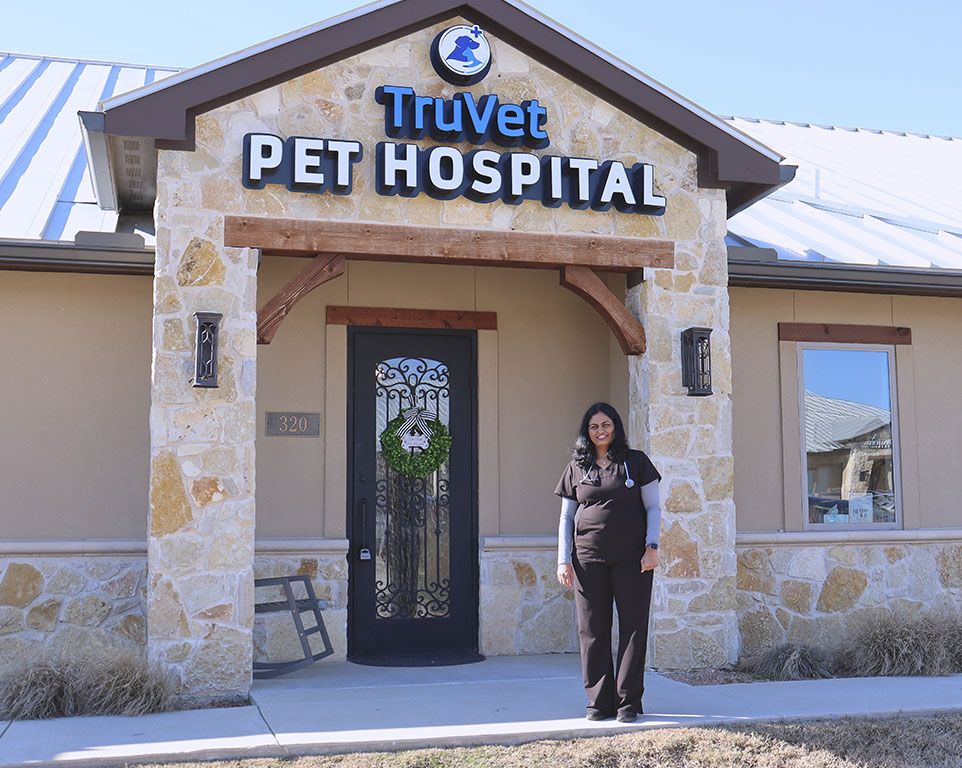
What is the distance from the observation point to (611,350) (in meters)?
9.88

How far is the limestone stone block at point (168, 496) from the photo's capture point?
7.48m

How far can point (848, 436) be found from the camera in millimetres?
10141

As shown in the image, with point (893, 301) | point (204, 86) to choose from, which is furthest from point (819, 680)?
point (204, 86)

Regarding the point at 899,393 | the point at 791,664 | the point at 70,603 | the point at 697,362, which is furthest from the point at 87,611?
the point at 899,393

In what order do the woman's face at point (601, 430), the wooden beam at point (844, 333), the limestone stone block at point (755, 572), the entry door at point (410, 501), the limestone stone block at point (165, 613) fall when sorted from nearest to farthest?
the woman's face at point (601, 430) < the limestone stone block at point (165, 613) < the entry door at point (410, 501) < the limestone stone block at point (755, 572) < the wooden beam at point (844, 333)

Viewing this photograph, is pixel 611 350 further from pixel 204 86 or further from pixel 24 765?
pixel 24 765

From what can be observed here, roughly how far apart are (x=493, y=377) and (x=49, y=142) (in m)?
5.48

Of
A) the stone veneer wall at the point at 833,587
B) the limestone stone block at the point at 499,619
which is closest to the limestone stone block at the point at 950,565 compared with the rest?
the stone veneer wall at the point at 833,587

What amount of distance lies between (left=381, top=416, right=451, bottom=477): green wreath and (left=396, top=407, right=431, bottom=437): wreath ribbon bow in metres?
0.03

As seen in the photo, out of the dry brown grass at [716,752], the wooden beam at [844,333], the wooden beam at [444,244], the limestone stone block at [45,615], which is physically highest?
the wooden beam at [444,244]

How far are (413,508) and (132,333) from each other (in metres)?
2.70

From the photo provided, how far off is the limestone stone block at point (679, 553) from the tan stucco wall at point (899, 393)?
1.38m

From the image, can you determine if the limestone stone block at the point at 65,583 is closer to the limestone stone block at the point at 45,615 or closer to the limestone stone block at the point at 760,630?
the limestone stone block at the point at 45,615

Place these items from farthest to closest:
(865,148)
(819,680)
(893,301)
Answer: (865,148) < (893,301) < (819,680)
